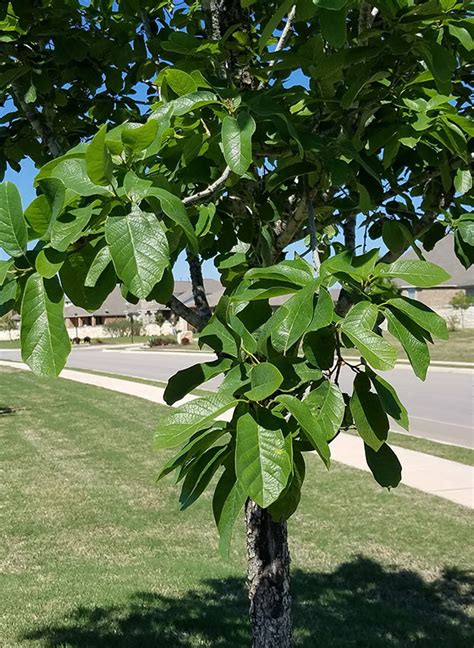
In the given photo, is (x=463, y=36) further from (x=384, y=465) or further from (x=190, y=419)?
(x=190, y=419)

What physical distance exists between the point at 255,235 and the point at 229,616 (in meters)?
2.92

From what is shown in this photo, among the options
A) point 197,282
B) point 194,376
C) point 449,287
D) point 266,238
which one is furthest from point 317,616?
point 449,287

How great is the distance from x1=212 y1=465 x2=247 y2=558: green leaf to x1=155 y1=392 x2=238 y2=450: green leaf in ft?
0.43

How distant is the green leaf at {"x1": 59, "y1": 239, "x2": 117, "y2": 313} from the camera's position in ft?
4.16

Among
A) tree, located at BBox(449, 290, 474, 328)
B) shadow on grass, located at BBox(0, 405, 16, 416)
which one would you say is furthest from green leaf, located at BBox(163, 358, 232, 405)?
tree, located at BBox(449, 290, 474, 328)

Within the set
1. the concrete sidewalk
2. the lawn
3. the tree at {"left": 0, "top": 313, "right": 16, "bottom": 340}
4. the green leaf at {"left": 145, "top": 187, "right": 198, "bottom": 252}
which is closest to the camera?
the green leaf at {"left": 145, "top": 187, "right": 198, "bottom": 252}

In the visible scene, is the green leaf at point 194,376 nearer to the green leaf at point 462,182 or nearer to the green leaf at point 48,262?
the green leaf at point 48,262

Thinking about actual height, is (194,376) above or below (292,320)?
below

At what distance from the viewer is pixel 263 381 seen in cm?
119

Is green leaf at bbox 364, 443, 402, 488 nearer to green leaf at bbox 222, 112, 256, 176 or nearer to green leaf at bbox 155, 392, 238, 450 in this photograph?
green leaf at bbox 155, 392, 238, 450

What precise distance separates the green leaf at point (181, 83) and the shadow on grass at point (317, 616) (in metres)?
3.31

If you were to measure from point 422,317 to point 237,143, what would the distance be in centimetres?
51

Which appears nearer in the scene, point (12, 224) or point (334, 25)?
point (12, 224)

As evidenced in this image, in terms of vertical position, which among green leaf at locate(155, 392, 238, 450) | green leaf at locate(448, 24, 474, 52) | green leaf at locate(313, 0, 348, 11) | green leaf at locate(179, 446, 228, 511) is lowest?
green leaf at locate(179, 446, 228, 511)
